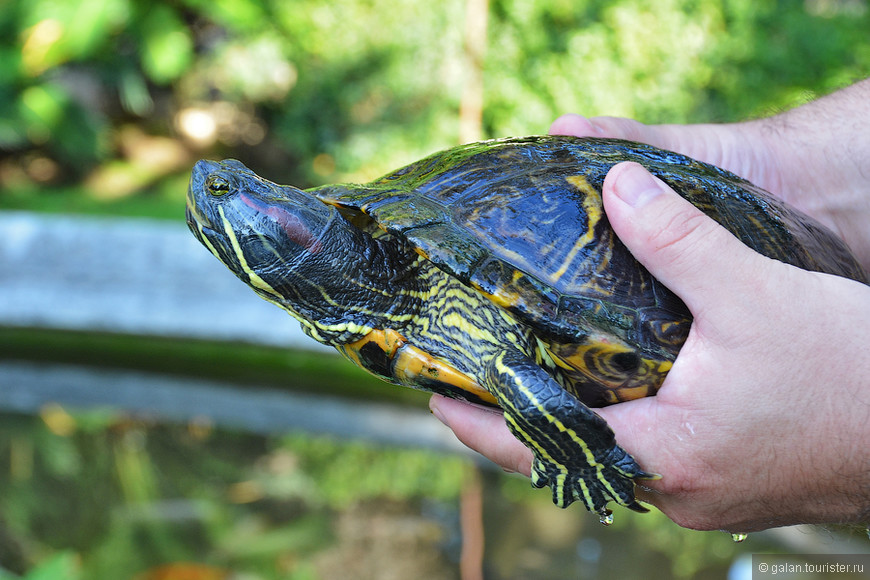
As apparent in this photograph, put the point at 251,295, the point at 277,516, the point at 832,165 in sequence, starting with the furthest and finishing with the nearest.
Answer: the point at 251,295 < the point at 277,516 < the point at 832,165

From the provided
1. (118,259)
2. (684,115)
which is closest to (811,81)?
(684,115)

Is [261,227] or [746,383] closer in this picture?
[746,383]

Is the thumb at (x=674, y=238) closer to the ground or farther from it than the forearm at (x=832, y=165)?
closer to the ground

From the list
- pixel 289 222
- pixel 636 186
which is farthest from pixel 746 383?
pixel 289 222

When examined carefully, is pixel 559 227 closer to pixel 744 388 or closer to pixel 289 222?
pixel 744 388

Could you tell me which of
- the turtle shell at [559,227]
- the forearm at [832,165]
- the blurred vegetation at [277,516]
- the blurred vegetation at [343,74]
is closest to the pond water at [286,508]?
the blurred vegetation at [277,516]

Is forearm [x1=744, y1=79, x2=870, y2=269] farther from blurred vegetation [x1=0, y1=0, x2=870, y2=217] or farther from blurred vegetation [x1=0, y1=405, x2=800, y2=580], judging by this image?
blurred vegetation [x1=0, y1=0, x2=870, y2=217]

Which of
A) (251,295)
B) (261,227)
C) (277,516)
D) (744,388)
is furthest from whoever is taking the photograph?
(251,295)

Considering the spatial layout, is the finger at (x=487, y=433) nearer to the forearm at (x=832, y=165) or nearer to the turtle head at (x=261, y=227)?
the turtle head at (x=261, y=227)
